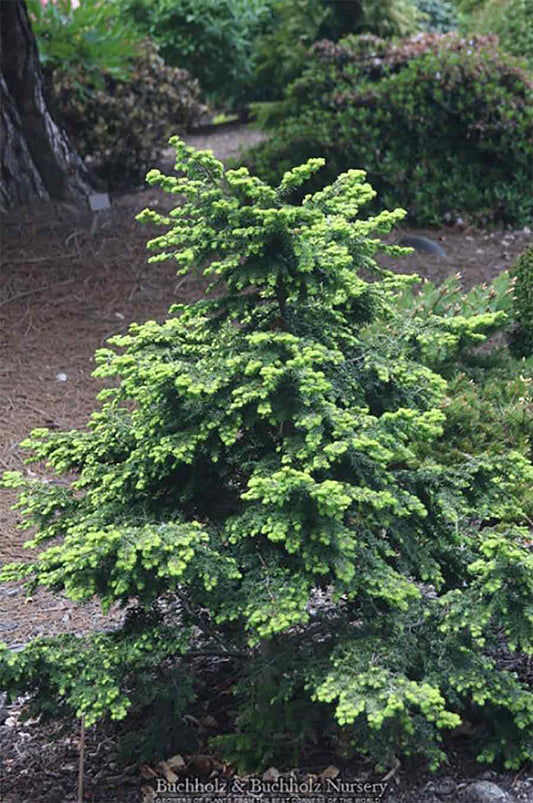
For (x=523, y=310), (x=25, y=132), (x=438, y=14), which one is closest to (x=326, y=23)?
(x=25, y=132)

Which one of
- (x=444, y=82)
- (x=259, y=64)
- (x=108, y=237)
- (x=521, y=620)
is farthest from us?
(x=259, y=64)

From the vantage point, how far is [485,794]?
2922mm

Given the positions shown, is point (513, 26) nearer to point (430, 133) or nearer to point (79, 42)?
point (430, 133)

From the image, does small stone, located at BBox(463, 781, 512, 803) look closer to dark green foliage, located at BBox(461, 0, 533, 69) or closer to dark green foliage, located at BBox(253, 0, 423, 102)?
dark green foliage, located at BBox(253, 0, 423, 102)

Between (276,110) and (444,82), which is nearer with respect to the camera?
(444,82)

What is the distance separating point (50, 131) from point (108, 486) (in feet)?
21.6

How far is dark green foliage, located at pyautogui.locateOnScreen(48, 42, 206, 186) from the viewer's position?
1020 centimetres

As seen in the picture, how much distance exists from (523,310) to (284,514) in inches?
148

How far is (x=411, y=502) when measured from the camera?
293 cm

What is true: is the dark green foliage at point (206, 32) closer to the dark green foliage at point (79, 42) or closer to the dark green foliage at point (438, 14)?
the dark green foliage at point (79, 42)

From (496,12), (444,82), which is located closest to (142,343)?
(444,82)

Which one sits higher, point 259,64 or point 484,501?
point 484,501

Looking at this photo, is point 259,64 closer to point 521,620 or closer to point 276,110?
point 276,110

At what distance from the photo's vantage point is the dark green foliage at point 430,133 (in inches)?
371
